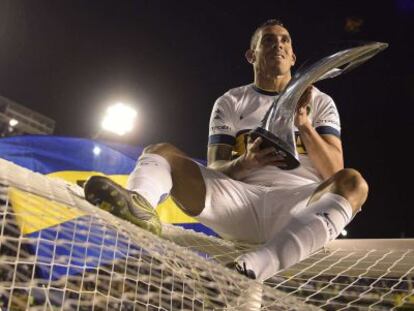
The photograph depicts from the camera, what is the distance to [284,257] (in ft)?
5.16

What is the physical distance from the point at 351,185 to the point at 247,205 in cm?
44

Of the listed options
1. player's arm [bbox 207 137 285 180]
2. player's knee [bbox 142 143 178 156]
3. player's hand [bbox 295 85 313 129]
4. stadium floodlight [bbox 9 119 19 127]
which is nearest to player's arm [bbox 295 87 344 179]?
player's hand [bbox 295 85 313 129]

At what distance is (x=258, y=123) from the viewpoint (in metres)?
2.37

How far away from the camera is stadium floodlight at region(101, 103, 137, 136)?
5.51 meters

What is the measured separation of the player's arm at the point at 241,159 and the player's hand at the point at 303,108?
215 mm

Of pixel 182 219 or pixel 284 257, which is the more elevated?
pixel 182 219

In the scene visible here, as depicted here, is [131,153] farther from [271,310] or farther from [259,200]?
[271,310]

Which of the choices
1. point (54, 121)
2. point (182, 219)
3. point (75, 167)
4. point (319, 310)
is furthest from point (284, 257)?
point (54, 121)

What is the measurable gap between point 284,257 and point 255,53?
129 cm

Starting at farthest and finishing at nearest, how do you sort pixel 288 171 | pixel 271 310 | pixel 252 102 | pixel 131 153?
pixel 131 153, pixel 252 102, pixel 288 171, pixel 271 310

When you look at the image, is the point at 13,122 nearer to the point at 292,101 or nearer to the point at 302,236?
the point at 292,101

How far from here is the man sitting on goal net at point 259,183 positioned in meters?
1.58

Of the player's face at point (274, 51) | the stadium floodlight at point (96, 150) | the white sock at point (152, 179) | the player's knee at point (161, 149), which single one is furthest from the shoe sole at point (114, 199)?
the stadium floodlight at point (96, 150)

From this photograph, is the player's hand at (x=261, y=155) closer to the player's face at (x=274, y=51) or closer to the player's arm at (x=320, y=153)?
the player's arm at (x=320, y=153)
